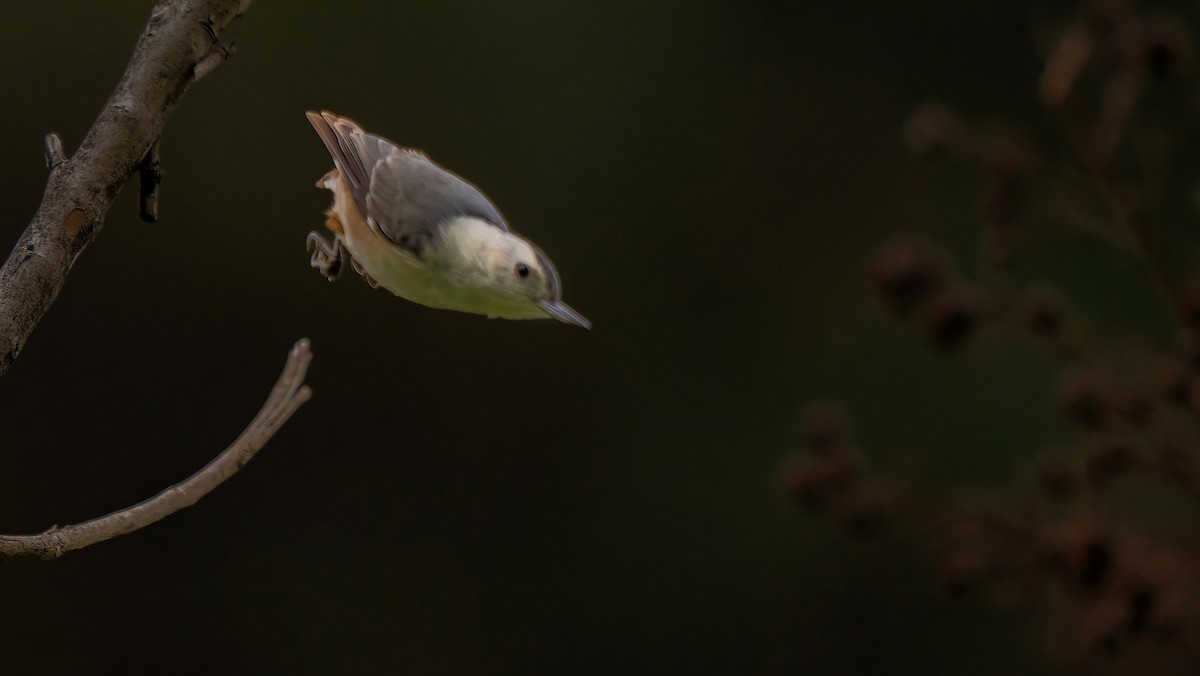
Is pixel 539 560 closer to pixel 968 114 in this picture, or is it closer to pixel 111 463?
pixel 111 463

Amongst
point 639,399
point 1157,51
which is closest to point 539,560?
point 639,399

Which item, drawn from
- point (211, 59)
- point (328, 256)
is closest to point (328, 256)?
point (328, 256)

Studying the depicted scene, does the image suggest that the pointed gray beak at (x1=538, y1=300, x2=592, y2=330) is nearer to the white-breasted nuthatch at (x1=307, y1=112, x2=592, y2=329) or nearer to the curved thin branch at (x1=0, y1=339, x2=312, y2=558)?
the white-breasted nuthatch at (x1=307, y1=112, x2=592, y2=329)

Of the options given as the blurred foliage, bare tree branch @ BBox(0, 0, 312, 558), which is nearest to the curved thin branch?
bare tree branch @ BBox(0, 0, 312, 558)

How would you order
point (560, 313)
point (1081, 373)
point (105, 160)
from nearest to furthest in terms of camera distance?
1. point (560, 313)
2. point (105, 160)
3. point (1081, 373)

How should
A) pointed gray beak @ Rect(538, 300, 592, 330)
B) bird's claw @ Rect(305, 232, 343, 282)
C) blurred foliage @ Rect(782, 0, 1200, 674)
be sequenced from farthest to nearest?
1. blurred foliage @ Rect(782, 0, 1200, 674)
2. bird's claw @ Rect(305, 232, 343, 282)
3. pointed gray beak @ Rect(538, 300, 592, 330)

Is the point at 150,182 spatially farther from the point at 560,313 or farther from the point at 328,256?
the point at 560,313

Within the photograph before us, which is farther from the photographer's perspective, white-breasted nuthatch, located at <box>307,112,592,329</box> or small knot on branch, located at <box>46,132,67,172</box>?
small knot on branch, located at <box>46,132,67,172</box>

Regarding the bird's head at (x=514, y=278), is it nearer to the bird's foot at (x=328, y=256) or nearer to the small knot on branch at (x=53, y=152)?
the bird's foot at (x=328, y=256)
